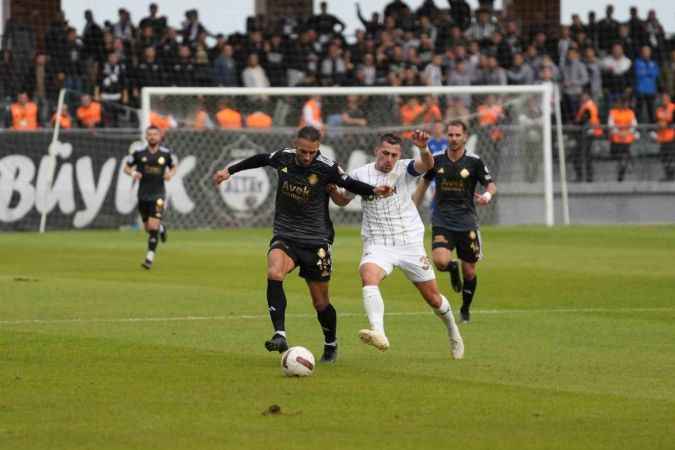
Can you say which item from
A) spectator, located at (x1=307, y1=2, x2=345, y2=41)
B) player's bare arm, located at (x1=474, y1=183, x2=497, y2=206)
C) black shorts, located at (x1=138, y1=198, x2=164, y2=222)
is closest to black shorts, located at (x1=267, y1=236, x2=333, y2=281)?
player's bare arm, located at (x1=474, y1=183, x2=497, y2=206)

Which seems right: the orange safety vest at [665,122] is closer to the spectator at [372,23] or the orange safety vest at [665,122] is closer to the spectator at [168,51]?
the spectator at [372,23]

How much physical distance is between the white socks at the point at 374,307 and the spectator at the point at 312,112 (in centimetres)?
2153

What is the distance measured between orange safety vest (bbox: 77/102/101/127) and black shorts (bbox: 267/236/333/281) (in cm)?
2129

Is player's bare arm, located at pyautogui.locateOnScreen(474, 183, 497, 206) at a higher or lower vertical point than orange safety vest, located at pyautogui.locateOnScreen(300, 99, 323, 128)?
lower

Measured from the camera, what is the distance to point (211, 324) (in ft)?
45.8

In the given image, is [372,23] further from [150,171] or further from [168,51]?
[150,171]

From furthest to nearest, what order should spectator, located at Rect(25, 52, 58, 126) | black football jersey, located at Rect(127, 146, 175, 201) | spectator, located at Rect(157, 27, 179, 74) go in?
spectator, located at Rect(157, 27, 179, 74) < spectator, located at Rect(25, 52, 58, 126) < black football jersey, located at Rect(127, 146, 175, 201)

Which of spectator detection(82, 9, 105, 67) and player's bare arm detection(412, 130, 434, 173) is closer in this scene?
player's bare arm detection(412, 130, 434, 173)

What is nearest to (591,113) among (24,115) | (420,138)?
(24,115)

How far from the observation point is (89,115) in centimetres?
3181

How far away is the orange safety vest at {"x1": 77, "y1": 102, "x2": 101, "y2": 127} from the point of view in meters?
31.8

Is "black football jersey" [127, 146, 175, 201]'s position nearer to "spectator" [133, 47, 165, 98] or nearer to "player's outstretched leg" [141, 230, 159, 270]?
"player's outstretched leg" [141, 230, 159, 270]

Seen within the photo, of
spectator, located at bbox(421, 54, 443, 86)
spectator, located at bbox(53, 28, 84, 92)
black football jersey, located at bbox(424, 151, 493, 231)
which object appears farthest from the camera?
spectator, located at bbox(421, 54, 443, 86)

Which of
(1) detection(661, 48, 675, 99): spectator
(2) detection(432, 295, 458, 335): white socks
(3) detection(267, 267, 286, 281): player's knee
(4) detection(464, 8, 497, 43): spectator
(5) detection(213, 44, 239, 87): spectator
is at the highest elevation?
(4) detection(464, 8, 497, 43): spectator
